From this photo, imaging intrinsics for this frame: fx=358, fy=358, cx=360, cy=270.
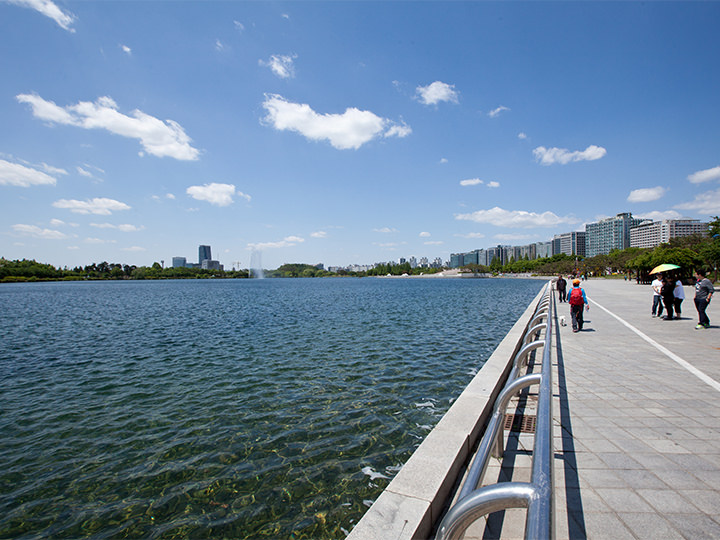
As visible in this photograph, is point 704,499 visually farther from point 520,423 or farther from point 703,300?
point 703,300

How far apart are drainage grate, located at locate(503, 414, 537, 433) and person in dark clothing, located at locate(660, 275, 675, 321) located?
44.8 ft

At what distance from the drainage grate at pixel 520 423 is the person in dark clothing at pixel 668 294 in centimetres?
1365

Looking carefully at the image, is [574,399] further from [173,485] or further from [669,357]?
[173,485]

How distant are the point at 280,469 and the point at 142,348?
12.6 meters

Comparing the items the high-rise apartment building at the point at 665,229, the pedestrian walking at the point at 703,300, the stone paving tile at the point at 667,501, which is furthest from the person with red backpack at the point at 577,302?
the high-rise apartment building at the point at 665,229

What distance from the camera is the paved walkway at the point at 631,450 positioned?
127 inches

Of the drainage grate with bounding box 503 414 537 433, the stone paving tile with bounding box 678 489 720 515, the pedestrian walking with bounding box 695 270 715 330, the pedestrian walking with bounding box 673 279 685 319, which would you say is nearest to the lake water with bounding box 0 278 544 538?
the drainage grate with bounding box 503 414 537 433

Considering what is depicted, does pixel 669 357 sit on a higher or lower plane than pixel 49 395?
higher

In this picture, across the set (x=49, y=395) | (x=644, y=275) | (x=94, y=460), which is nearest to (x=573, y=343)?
(x=94, y=460)

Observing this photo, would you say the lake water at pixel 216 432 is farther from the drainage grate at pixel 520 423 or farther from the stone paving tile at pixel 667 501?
the stone paving tile at pixel 667 501

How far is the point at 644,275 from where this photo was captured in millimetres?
46000

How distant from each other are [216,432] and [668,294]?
1770cm

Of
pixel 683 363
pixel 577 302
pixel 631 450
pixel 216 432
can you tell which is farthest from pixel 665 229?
pixel 216 432

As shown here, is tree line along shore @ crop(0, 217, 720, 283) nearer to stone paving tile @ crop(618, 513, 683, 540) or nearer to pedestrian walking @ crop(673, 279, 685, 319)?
pedestrian walking @ crop(673, 279, 685, 319)
